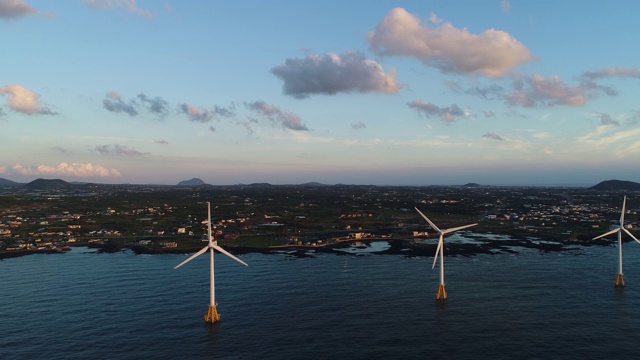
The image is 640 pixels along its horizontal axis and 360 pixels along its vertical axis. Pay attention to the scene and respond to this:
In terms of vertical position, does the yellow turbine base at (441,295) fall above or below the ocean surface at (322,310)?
above

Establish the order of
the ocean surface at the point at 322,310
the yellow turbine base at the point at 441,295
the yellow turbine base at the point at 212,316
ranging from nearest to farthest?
the ocean surface at the point at 322,310 < the yellow turbine base at the point at 212,316 < the yellow turbine base at the point at 441,295

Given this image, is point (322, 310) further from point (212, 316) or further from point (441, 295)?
point (441, 295)

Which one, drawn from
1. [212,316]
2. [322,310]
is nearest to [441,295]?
[322,310]

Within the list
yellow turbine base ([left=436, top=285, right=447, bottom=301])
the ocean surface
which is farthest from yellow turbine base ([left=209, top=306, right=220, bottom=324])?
yellow turbine base ([left=436, top=285, right=447, bottom=301])

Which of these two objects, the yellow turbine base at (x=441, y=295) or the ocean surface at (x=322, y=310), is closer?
the ocean surface at (x=322, y=310)

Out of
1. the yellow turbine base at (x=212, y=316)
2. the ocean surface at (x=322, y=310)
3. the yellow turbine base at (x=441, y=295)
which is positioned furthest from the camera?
the yellow turbine base at (x=441, y=295)

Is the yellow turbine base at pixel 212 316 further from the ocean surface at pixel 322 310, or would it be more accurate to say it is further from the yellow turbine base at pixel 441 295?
the yellow turbine base at pixel 441 295

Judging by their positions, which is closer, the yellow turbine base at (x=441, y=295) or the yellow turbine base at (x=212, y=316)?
the yellow turbine base at (x=212, y=316)

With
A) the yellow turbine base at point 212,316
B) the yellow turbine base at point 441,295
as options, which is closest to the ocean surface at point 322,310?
the yellow turbine base at point 212,316
